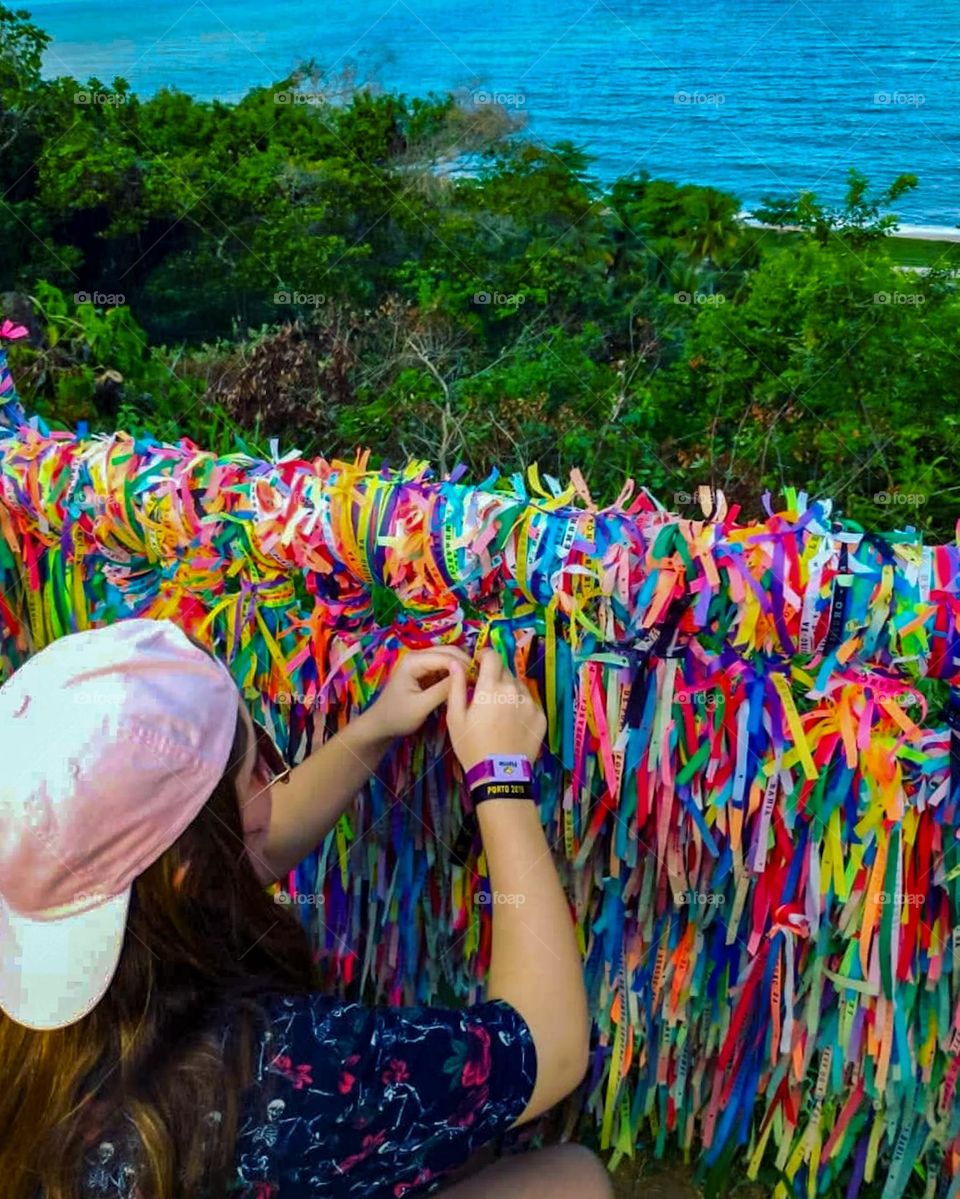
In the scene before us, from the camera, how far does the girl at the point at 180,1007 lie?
2.85 ft

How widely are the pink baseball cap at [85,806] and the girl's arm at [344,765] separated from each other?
1.03 ft

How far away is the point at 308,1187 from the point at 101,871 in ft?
0.97

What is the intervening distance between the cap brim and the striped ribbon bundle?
512mm

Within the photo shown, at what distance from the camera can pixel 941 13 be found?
13.6 ft

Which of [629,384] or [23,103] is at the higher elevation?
[23,103]

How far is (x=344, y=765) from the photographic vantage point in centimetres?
126

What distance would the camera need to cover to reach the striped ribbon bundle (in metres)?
1.16

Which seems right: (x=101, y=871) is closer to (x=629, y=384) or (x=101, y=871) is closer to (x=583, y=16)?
(x=629, y=384)

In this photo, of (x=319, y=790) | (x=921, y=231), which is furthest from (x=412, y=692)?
(x=921, y=231)

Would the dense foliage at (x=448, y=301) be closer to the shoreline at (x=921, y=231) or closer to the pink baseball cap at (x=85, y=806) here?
the shoreline at (x=921, y=231)

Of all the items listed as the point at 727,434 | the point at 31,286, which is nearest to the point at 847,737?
the point at 727,434

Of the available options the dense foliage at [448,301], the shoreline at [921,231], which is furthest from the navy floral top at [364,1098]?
the shoreline at [921,231]

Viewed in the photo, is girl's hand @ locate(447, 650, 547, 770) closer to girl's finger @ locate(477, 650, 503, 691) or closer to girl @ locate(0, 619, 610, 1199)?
girl's finger @ locate(477, 650, 503, 691)

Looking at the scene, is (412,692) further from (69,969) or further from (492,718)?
(69,969)
